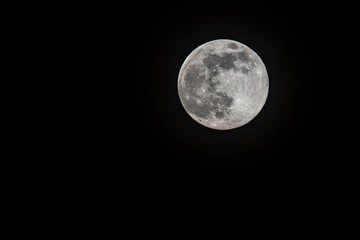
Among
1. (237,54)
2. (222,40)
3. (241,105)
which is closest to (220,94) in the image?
(241,105)

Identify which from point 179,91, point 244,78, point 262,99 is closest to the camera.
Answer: point 244,78

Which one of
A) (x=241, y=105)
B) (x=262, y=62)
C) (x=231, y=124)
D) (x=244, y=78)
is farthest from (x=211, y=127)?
(x=262, y=62)

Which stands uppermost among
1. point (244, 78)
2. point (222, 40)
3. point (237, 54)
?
point (222, 40)

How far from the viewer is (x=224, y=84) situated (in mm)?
2965

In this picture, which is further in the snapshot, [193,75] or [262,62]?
[262,62]

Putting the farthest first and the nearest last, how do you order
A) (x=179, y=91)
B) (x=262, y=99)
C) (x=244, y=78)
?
1. (x=179, y=91)
2. (x=262, y=99)
3. (x=244, y=78)

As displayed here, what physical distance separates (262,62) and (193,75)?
0.93 meters

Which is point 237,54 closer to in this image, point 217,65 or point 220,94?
point 217,65

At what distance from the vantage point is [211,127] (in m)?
3.42

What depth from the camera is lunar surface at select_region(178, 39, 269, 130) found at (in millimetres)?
2984

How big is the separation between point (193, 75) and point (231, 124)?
0.75m

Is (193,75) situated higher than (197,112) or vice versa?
(193,75)

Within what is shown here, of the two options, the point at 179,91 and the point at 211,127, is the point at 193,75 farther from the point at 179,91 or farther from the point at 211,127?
the point at 211,127

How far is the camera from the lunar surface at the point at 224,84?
2.98 metres
